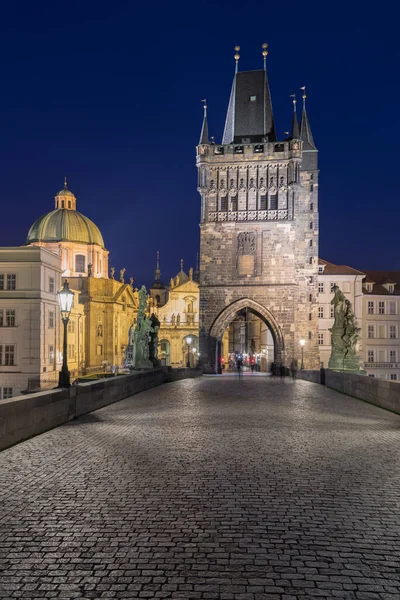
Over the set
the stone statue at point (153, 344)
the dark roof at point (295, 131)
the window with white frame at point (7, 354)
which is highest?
the dark roof at point (295, 131)

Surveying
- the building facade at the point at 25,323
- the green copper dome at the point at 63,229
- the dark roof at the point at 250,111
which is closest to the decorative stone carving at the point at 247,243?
the dark roof at the point at 250,111

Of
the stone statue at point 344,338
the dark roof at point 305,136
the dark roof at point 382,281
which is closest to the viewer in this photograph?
the stone statue at point 344,338

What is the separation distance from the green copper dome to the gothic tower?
111ft

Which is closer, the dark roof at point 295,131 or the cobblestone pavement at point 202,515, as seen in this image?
the cobblestone pavement at point 202,515

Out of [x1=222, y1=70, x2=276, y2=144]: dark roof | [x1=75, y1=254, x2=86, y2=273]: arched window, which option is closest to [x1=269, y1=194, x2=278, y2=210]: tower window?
[x1=222, y1=70, x2=276, y2=144]: dark roof

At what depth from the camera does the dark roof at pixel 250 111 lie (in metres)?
44.1

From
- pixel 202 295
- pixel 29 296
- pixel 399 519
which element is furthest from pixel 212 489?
pixel 29 296

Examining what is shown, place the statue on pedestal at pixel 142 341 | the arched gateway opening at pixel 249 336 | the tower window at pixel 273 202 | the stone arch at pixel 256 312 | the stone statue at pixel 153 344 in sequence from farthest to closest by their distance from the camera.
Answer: the tower window at pixel 273 202
the arched gateway opening at pixel 249 336
the stone arch at pixel 256 312
the stone statue at pixel 153 344
the statue on pedestal at pixel 142 341

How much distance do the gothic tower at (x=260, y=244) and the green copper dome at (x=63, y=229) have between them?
33.8 meters

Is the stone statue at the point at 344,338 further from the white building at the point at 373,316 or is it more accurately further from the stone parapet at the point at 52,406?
the white building at the point at 373,316

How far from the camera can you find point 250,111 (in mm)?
44906

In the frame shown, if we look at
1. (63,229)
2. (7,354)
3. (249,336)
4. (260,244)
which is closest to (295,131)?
(260,244)

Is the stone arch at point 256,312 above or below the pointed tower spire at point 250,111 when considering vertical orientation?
below

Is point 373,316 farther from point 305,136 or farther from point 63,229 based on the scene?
point 63,229
